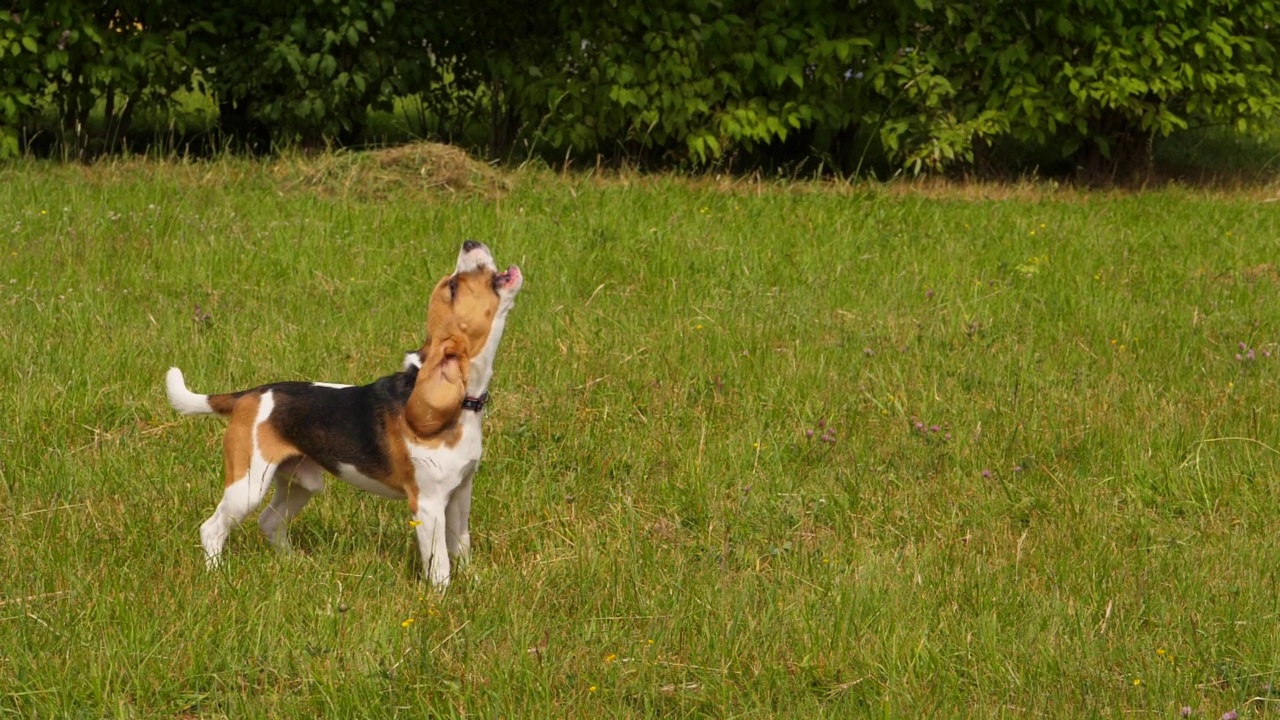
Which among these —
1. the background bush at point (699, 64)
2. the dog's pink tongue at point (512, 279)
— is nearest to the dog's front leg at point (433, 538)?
the dog's pink tongue at point (512, 279)

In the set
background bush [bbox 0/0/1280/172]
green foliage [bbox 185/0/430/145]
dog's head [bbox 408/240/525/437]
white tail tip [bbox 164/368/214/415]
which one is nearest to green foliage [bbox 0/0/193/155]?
background bush [bbox 0/0/1280/172]

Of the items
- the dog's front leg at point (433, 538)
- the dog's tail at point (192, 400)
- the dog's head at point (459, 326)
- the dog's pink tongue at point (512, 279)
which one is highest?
the dog's pink tongue at point (512, 279)

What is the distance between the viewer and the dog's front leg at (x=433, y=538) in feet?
14.3

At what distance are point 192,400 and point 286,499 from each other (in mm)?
442

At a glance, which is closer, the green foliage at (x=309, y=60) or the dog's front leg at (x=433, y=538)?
the dog's front leg at (x=433, y=538)

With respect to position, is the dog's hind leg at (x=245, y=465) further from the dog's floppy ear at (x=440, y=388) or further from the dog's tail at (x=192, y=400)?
the dog's floppy ear at (x=440, y=388)

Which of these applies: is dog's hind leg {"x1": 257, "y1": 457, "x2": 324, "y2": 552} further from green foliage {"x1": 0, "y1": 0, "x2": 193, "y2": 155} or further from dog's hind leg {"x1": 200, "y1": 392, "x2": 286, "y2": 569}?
green foliage {"x1": 0, "y1": 0, "x2": 193, "y2": 155}

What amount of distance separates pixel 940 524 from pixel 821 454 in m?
0.74

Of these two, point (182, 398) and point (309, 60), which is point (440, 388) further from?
point (309, 60)

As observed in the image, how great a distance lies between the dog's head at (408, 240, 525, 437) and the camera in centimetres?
423

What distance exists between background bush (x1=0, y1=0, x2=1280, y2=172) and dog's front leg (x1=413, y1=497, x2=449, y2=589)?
6126mm

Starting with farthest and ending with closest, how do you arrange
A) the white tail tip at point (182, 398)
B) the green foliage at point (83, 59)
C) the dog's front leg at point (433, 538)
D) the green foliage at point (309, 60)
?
the green foliage at point (309, 60)
the green foliage at point (83, 59)
the white tail tip at point (182, 398)
the dog's front leg at point (433, 538)

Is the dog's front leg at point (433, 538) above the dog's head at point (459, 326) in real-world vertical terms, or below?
below

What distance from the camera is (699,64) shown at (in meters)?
10.5
